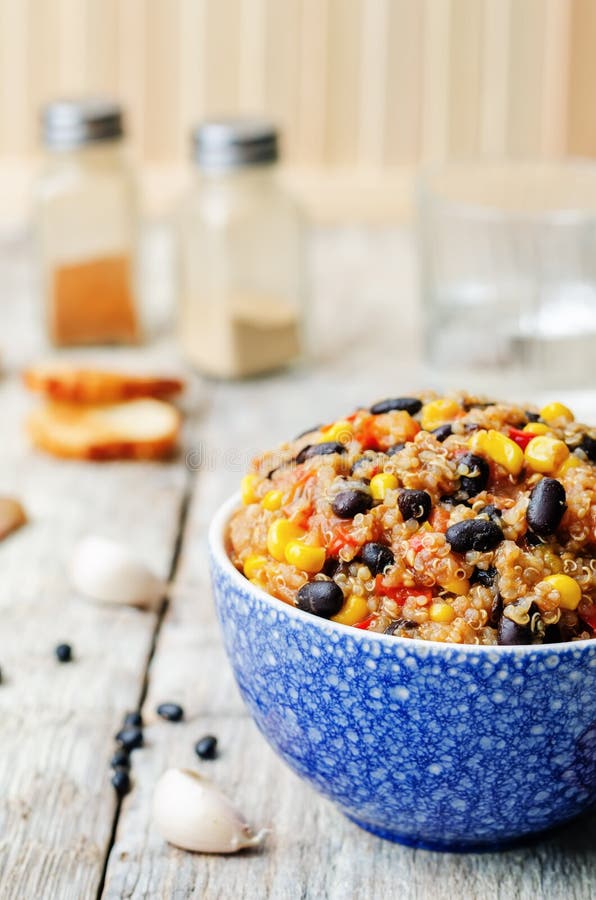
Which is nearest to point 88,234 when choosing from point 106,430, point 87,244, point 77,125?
point 87,244

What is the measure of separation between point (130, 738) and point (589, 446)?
693 mm

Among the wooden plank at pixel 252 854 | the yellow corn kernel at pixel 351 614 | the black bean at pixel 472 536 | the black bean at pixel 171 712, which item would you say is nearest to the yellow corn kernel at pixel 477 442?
the black bean at pixel 472 536

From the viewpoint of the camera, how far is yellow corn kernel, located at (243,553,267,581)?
4.46ft

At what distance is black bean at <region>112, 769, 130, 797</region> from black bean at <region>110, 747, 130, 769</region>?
0.05 feet

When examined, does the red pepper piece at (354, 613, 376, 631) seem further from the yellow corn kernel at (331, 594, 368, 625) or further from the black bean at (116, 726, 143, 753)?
the black bean at (116, 726, 143, 753)

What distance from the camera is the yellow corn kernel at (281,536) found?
4.40 ft

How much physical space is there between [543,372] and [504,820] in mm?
1722

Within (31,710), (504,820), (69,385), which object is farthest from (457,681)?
(69,385)

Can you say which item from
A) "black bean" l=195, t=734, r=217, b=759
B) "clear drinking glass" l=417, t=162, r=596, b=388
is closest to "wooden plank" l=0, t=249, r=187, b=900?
"black bean" l=195, t=734, r=217, b=759

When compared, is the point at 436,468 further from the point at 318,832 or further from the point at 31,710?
the point at 31,710

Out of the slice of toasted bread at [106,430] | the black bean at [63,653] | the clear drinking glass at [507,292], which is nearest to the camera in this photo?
the black bean at [63,653]

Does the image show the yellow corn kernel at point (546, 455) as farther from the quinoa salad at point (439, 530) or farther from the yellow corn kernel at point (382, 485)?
the yellow corn kernel at point (382, 485)

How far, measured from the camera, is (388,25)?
204 inches

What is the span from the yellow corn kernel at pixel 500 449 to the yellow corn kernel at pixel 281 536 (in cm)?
21
